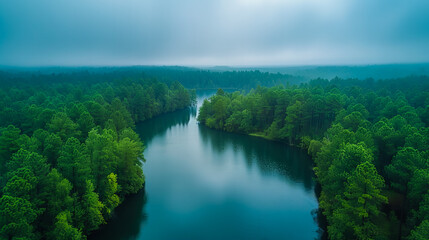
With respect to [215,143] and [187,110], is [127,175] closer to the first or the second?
[215,143]

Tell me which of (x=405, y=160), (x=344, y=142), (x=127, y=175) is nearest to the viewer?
(x=405, y=160)

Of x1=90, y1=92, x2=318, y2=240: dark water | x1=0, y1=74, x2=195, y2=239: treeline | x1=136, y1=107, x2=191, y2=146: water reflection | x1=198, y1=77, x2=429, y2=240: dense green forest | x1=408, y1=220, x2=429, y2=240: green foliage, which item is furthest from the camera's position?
x1=136, y1=107, x2=191, y2=146: water reflection

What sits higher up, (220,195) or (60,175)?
(60,175)

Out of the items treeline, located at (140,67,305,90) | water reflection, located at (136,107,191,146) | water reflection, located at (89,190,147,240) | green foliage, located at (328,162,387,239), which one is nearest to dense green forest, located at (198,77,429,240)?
green foliage, located at (328,162,387,239)

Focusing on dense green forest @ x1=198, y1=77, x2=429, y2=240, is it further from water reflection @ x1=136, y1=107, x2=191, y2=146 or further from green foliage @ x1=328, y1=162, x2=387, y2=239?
water reflection @ x1=136, y1=107, x2=191, y2=146

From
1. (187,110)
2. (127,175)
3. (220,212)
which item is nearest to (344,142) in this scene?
(220,212)

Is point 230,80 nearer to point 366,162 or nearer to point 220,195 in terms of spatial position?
point 220,195

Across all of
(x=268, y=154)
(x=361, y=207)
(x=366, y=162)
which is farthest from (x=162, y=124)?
(x=361, y=207)

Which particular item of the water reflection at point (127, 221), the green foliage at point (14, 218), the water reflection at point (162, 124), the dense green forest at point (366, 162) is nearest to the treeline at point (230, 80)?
the water reflection at point (162, 124)
